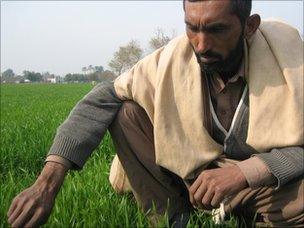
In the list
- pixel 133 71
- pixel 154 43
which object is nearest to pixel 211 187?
pixel 133 71

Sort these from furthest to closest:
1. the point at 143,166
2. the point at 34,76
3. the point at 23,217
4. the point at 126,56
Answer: the point at 34,76
the point at 126,56
the point at 143,166
the point at 23,217

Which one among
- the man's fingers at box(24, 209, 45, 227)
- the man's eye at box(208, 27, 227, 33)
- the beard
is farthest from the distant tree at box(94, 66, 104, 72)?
the man's fingers at box(24, 209, 45, 227)

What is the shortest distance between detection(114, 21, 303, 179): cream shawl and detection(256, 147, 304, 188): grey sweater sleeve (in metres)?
0.04

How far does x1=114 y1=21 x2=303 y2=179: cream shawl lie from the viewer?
2.14 metres

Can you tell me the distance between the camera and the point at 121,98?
233cm

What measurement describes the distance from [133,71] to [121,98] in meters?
0.14

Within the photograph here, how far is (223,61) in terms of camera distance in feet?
7.18

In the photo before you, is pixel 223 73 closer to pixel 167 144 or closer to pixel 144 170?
pixel 167 144

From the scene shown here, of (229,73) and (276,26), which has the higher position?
(276,26)

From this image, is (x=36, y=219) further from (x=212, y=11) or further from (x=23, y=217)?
(x=212, y=11)

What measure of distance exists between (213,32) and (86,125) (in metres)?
0.68

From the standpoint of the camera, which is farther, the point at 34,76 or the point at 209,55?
the point at 34,76

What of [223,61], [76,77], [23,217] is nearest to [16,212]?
[23,217]

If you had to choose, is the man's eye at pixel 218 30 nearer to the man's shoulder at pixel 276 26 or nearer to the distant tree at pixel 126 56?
the man's shoulder at pixel 276 26
